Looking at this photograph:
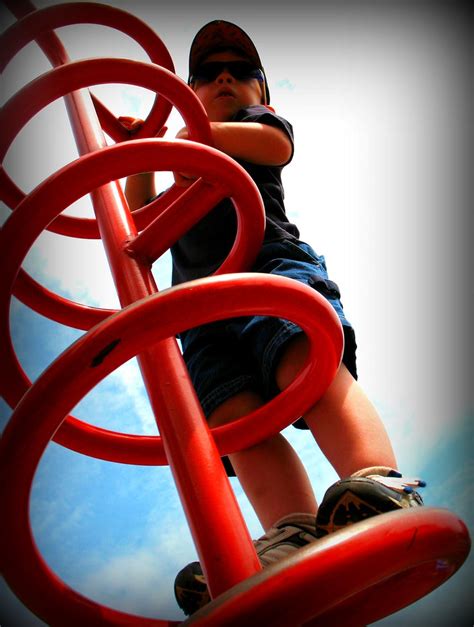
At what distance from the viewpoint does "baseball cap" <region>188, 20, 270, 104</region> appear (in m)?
1.41

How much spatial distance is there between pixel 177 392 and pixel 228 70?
1.04 m

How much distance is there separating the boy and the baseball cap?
24mm

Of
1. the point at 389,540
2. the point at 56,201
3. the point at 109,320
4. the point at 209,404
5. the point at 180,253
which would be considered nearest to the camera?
the point at 389,540

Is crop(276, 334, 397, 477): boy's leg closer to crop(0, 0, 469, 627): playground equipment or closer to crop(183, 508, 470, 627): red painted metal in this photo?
crop(0, 0, 469, 627): playground equipment

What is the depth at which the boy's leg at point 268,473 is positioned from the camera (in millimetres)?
854

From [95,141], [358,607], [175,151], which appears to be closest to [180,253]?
[95,141]

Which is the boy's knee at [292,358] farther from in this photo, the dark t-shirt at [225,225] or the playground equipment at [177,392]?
the dark t-shirt at [225,225]

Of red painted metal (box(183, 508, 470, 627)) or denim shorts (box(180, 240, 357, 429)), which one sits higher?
denim shorts (box(180, 240, 357, 429))

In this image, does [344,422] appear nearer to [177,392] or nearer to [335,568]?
[177,392]

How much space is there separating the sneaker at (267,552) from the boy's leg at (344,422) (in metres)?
0.10

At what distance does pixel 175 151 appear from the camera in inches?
28.8

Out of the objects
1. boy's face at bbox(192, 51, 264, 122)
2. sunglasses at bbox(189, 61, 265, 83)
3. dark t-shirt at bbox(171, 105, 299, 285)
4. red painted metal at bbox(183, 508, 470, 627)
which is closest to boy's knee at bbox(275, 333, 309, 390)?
dark t-shirt at bbox(171, 105, 299, 285)

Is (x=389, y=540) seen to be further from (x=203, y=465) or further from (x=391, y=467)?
(x=391, y=467)

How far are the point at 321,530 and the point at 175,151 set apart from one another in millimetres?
505
